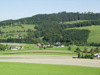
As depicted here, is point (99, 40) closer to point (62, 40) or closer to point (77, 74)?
point (62, 40)

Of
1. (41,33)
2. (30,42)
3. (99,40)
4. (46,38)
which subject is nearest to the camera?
(99,40)

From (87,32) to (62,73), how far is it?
115m

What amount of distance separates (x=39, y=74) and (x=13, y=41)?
397 ft

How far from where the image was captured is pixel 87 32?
5748 inches

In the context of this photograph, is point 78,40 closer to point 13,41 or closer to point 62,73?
point 13,41

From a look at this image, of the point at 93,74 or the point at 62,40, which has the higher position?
the point at 93,74

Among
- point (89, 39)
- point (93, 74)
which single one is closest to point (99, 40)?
point (89, 39)

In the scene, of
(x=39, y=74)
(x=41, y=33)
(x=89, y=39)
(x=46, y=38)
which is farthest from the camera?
(x=41, y=33)

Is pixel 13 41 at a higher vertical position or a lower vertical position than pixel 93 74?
lower

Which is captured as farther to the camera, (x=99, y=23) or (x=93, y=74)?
(x=99, y=23)

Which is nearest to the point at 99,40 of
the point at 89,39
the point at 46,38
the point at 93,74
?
the point at 89,39

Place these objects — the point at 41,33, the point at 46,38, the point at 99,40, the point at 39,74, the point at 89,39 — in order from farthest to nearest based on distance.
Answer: the point at 41,33, the point at 46,38, the point at 89,39, the point at 99,40, the point at 39,74

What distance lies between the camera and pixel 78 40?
136500 millimetres

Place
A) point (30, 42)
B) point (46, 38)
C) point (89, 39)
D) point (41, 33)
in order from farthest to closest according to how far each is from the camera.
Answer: point (41, 33) → point (46, 38) → point (30, 42) → point (89, 39)
